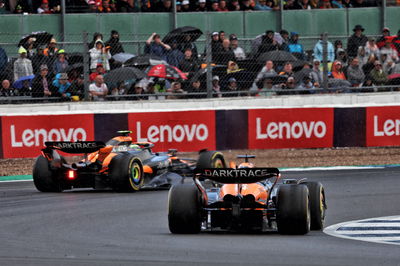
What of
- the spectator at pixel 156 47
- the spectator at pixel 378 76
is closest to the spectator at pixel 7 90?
the spectator at pixel 156 47


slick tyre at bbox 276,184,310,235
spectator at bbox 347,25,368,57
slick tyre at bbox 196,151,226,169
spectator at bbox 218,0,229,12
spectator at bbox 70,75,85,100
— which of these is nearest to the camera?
slick tyre at bbox 276,184,310,235

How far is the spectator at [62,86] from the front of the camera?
18.2m

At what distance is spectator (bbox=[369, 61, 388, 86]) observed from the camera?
65.2 feet

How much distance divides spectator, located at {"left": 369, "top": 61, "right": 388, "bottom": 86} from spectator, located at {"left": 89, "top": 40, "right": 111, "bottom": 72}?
18.4ft

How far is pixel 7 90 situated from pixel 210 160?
5.11 meters

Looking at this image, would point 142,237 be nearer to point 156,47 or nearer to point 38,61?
point 38,61

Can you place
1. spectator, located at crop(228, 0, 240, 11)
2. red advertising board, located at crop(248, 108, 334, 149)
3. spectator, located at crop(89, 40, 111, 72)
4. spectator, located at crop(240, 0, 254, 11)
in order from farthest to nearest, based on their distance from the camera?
spectator, located at crop(240, 0, 254, 11) < spectator, located at crop(228, 0, 240, 11) < spectator, located at crop(89, 40, 111, 72) < red advertising board, located at crop(248, 108, 334, 149)

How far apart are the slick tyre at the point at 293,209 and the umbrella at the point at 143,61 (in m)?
9.63

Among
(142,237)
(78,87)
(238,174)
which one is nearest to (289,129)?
(78,87)

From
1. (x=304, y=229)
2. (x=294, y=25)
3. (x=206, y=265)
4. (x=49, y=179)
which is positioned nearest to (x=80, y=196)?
(x=49, y=179)

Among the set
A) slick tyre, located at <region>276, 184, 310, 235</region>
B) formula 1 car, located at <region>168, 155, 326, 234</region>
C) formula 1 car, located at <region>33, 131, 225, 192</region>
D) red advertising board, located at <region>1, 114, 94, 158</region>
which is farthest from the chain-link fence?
slick tyre, located at <region>276, 184, 310, 235</region>

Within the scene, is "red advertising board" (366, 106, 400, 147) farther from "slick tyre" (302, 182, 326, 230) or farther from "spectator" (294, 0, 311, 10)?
"slick tyre" (302, 182, 326, 230)

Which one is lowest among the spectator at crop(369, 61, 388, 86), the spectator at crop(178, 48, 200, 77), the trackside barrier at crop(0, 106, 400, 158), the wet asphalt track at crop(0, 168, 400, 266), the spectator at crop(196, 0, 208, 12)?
the wet asphalt track at crop(0, 168, 400, 266)

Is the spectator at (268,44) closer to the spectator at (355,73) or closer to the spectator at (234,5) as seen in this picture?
the spectator at (355,73)
